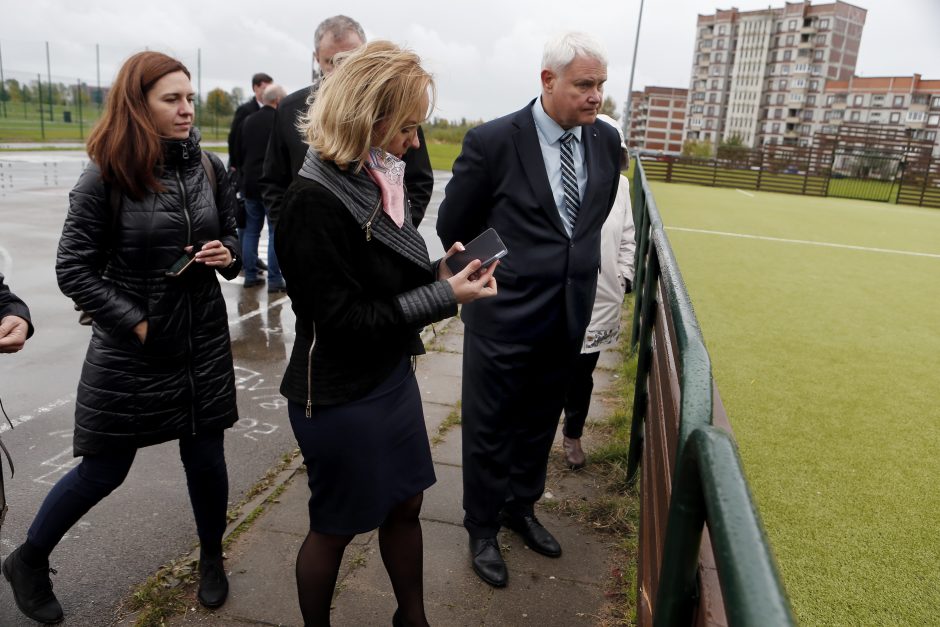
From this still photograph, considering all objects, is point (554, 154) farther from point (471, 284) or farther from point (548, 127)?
point (471, 284)

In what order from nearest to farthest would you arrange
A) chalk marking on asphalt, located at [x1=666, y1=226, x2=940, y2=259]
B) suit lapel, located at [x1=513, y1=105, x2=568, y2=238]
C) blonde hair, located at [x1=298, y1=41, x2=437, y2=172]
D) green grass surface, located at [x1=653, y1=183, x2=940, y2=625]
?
blonde hair, located at [x1=298, y1=41, x2=437, y2=172], suit lapel, located at [x1=513, y1=105, x2=568, y2=238], green grass surface, located at [x1=653, y1=183, x2=940, y2=625], chalk marking on asphalt, located at [x1=666, y1=226, x2=940, y2=259]

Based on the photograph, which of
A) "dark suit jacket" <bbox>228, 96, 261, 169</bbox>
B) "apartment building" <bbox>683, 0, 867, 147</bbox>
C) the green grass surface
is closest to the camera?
the green grass surface

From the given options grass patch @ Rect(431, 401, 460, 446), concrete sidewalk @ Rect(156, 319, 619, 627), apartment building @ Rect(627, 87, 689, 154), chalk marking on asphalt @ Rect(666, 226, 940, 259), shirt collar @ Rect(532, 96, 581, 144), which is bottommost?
concrete sidewalk @ Rect(156, 319, 619, 627)

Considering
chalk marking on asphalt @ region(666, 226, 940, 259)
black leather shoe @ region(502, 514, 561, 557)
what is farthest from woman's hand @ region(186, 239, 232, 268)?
chalk marking on asphalt @ region(666, 226, 940, 259)

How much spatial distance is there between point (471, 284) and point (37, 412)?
3.29 meters

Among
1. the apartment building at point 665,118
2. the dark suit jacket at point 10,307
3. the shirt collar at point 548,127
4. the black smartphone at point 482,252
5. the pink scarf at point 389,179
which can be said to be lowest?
the dark suit jacket at point 10,307

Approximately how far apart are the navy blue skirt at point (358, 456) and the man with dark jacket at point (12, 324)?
31.8 inches

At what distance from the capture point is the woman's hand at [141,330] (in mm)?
2277

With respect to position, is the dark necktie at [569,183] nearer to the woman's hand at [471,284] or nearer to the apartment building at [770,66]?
the woman's hand at [471,284]

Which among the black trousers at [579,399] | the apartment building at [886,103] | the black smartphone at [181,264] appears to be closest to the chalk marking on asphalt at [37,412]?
the black smartphone at [181,264]

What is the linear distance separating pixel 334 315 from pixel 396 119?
0.53 metres

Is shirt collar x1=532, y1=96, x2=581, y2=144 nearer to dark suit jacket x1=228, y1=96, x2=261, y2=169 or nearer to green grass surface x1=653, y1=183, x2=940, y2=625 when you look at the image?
green grass surface x1=653, y1=183, x2=940, y2=625

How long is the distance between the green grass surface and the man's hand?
2.72m

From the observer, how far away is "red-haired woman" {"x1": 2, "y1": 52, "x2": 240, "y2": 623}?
2254 millimetres
